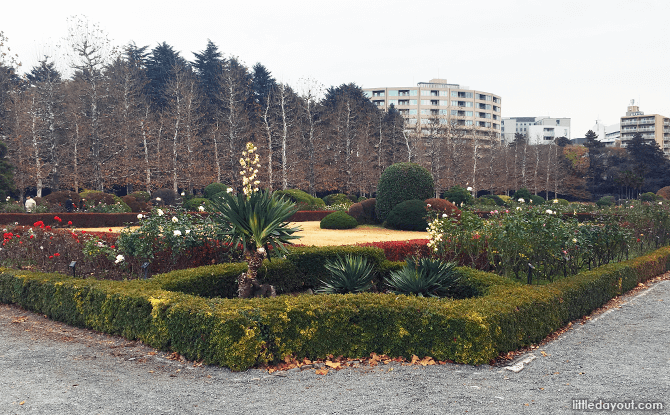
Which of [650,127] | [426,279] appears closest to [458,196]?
[426,279]

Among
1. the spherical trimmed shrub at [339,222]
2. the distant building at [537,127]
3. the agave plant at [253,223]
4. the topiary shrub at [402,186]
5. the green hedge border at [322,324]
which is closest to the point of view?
the green hedge border at [322,324]

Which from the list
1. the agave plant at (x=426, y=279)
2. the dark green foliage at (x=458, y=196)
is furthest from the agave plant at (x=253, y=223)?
the dark green foliage at (x=458, y=196)

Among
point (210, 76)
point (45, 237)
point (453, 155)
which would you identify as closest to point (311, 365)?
point (45, 237)

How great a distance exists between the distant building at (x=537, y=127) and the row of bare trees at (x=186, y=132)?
65179mm

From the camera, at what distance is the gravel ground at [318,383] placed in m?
3.77

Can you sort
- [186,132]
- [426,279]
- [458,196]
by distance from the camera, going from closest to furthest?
[426,279]
[458,196]
[186,132]

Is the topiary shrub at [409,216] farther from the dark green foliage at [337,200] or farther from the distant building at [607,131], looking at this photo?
the distant building at [607,131]

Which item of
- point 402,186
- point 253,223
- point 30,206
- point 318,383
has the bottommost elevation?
point 318,383

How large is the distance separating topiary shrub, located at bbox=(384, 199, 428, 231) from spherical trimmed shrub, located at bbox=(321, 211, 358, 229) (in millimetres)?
1542

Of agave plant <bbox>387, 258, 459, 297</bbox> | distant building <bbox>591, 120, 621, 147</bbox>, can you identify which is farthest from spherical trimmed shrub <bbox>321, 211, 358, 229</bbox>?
distant building <bbox>591, 120, 621, 147</bbox>

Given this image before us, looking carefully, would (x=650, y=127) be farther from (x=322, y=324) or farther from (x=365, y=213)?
(x=322, y=324)

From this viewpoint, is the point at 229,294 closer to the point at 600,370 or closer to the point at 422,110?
the point at 600,370

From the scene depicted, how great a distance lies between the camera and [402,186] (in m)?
17.5

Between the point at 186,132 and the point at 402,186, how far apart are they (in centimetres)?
2179
